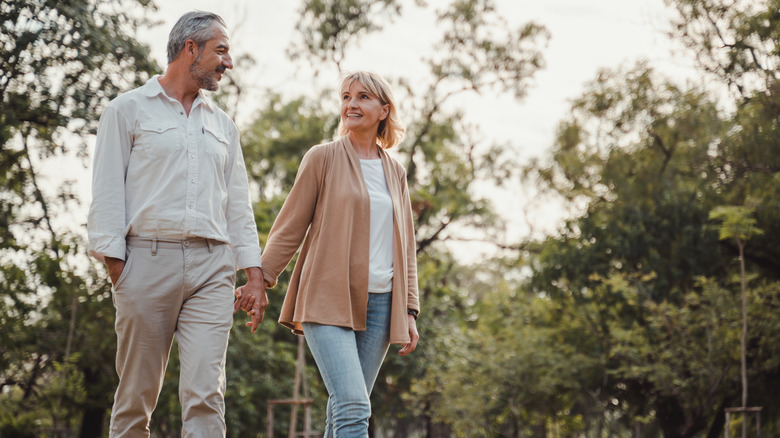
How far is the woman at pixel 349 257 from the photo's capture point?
3549mm

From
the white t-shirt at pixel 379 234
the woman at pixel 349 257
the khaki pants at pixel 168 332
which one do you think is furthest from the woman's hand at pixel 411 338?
the khaki pants at pixel 168 332

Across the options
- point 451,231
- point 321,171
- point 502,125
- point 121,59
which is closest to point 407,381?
point 451,231

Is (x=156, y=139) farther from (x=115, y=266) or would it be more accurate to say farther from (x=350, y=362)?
(x=350, y=362)

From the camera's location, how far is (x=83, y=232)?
562 inches

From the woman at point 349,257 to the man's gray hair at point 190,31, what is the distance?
27.5 inches

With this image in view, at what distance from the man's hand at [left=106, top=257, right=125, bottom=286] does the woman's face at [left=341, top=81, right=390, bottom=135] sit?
4.15ft

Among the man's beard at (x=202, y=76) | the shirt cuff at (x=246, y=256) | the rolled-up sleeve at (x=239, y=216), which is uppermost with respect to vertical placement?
the man's beard at (x=202, y=76)

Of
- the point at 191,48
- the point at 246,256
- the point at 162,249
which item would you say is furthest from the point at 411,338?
the point at 191,48

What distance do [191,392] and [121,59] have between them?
10.4 m

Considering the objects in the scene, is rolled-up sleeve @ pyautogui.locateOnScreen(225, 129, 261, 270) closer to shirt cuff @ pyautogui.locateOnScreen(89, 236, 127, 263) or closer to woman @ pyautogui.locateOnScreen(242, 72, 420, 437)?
woman @ pyautogui.locateOnScreen(242, 72, 420, 437)

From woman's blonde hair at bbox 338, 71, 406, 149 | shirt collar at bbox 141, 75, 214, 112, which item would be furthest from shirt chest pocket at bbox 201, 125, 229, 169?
woman's blonde hair at bbox 338, 71, 406, 149

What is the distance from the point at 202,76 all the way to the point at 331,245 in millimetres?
907

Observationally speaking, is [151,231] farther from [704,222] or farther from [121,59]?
[704,222]

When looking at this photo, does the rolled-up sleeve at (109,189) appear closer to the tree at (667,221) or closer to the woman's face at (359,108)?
the woman's face at (359,108)
